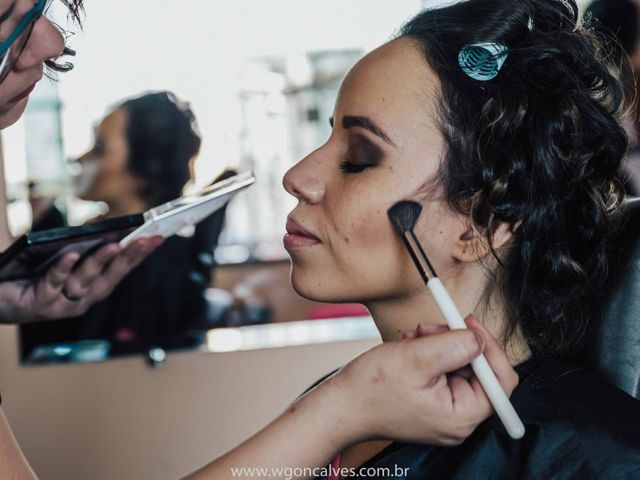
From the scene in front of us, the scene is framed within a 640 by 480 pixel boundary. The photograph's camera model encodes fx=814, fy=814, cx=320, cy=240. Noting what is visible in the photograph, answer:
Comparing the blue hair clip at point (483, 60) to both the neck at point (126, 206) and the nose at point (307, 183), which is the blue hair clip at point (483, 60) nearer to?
the nose at point (307, 183)

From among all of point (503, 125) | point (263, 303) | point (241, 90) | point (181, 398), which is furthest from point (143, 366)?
point (503, 125)

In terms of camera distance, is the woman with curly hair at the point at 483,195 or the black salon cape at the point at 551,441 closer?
the black salon cape at the point at 551,441

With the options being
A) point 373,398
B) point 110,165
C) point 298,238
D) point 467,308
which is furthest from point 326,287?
point 110,165

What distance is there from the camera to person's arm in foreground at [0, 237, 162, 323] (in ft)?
5.49

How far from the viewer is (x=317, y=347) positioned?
3.07 m

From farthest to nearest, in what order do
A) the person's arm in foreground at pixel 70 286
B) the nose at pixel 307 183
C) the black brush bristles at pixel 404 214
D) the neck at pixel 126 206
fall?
the neck at pixel 126 206, the person's arm in foreground at pixel 70 286, the nose at pixel 307 183, the black brush bristles at pixel 404 214

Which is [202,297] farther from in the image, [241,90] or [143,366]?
[241,90]

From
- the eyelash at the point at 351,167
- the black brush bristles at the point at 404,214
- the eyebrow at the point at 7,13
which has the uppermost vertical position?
the eyebrow at the point at 7,13

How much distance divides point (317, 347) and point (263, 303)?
272 mm

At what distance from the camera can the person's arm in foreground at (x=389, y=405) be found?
96 centimetres

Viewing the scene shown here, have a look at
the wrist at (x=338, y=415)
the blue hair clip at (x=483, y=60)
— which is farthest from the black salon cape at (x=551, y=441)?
the blue hair clip at (x=483, y=60)

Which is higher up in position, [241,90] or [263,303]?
[241,90]

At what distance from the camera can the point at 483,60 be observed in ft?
4.07

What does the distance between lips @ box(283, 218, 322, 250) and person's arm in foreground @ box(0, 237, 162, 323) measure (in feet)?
1.43
